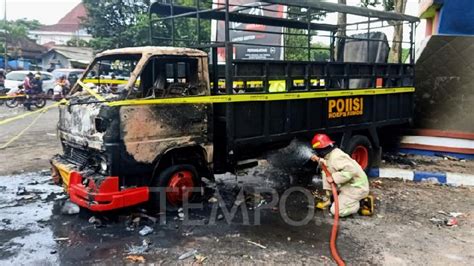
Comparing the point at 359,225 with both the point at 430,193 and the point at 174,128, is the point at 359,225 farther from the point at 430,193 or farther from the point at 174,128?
the point at 174,128

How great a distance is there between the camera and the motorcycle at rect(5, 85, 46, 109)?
1809cm

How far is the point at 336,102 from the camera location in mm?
6691

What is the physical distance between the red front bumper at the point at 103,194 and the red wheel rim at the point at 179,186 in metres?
0.47

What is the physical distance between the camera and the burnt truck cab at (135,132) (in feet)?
15.3

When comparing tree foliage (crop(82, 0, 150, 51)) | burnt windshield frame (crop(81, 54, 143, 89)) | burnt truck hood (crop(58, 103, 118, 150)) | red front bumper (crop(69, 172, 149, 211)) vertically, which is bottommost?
red front bumper (crop(69, 172, 149, 211))

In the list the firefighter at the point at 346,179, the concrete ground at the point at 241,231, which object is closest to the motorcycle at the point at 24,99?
the concrete ground at the point at 241,231

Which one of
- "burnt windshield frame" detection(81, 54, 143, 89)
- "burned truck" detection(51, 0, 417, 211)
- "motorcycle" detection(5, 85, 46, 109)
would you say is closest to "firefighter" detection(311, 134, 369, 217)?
"burned truck" detection(51, 0, 417, 211)

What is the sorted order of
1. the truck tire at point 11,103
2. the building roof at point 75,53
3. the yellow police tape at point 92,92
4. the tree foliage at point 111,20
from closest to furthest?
the yellow police tape at point 92,92, the truck tire at point 11,103, the tree foliage at point 111,20, the building roof at point 75,53

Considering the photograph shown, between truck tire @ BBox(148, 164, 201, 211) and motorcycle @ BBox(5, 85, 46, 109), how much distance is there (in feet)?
48.2

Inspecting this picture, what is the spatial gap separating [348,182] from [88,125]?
3.19 metres

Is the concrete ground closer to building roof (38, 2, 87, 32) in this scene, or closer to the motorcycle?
the motorcycle

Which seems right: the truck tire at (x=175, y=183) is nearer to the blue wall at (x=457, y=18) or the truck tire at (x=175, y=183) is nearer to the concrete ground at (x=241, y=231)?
the concrete ground at (x=241, y=231)

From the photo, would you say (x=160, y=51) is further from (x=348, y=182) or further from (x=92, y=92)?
(x=348, y=182)

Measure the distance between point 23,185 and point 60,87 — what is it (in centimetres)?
1467
